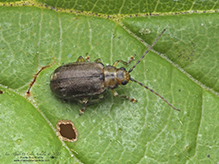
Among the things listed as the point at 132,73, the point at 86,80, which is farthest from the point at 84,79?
the point at 132,73

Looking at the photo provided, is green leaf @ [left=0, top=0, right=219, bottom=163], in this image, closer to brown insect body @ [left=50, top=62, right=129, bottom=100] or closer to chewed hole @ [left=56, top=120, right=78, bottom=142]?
chewed hole @ [left=56, top=120, right=78, bottom=142]

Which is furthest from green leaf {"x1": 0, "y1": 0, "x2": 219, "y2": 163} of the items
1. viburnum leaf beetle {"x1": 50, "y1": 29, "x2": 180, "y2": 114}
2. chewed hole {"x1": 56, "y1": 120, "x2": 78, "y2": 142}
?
viburnum leaf beetle {"x1": 50, "y1": 29, "x2": 180, "y2": 114}

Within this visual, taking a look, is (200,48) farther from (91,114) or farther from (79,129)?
(79,129)

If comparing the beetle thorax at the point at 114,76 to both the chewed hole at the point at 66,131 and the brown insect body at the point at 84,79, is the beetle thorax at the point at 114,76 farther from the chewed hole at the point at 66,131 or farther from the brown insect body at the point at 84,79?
the chewed hole at the point at 66,131

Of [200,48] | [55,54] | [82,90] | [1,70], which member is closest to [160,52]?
[200,48]

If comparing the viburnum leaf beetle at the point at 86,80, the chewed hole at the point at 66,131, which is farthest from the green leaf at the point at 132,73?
the viburnum leaf beetle at the point at 86,80

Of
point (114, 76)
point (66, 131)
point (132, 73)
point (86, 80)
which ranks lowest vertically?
point (66, 131)

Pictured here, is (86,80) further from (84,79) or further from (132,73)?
(132,73)
